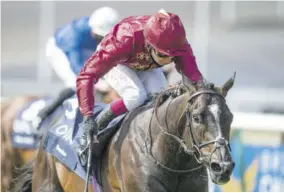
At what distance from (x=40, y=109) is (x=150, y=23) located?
2.01 m

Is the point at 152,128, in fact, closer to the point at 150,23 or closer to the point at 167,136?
the point at 167,136

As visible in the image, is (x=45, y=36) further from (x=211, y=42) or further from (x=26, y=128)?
(x=211, y=42)

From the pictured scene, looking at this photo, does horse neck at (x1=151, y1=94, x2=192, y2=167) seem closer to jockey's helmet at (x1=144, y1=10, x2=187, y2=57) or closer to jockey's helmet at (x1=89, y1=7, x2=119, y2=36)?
jockey's helmet at (x1=144, y1=10, x2=187, y2=57)

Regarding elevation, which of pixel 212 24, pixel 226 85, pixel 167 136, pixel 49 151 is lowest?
pixel 212 24

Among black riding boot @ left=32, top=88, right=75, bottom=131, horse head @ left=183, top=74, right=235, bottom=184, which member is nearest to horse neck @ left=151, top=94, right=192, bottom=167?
horse head @ left=183, top=74, right=235, bottom=184

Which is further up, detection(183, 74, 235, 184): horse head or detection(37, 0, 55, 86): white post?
detection(183, 74, 235, 184): horse head

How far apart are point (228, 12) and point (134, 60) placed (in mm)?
5367

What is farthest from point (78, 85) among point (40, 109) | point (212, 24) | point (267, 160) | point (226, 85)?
point (212, 24)

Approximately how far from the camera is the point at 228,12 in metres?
9.79

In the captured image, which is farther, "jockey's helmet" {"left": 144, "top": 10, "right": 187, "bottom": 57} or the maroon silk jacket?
the maroon silk jacket

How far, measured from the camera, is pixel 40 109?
6152mm

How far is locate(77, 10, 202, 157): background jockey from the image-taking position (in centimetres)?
429

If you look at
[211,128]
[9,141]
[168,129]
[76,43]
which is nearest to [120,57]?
[168,129]

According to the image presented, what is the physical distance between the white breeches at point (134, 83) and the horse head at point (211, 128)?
0.60 m
